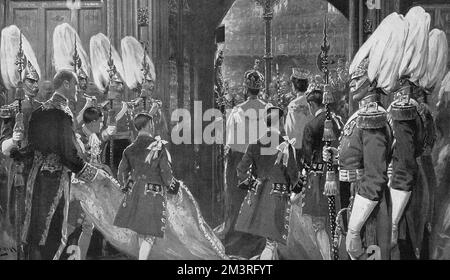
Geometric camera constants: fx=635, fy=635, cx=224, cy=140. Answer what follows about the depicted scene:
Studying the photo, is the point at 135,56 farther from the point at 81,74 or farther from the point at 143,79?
the point at 81,74

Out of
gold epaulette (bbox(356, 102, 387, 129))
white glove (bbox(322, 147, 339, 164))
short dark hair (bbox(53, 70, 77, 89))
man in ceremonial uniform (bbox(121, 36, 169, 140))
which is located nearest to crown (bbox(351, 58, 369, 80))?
gold epaulette (bbox(356, 102, 387, 129))

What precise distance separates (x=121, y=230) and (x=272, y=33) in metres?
2.49

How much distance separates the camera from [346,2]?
636 centimetres

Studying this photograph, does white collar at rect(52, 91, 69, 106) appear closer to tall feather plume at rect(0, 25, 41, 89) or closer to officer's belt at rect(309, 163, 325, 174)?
tall feather plume at rect(0, 25, 41, 89)

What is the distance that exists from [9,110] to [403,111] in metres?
3.93

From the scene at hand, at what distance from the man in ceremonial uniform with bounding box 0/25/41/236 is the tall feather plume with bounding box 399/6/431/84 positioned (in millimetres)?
3688

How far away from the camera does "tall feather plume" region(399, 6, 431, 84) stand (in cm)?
621

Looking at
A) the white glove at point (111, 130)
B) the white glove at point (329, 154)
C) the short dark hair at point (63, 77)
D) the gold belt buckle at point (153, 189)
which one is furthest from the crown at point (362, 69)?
the short dark hair at point (63, 77)

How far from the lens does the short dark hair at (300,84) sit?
6332 mm

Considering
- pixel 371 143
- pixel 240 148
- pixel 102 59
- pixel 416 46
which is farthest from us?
pixel 102 59

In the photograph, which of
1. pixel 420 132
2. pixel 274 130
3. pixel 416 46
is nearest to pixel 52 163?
pixel 274 130

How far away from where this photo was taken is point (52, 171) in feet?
20.9
